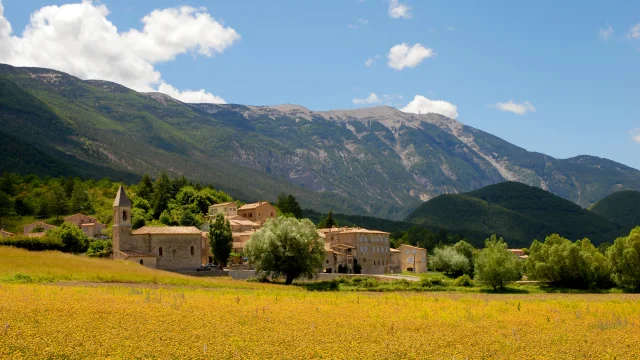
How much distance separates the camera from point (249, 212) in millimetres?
142000

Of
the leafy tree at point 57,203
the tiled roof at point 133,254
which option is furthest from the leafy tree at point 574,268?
the leafy tree at point 57,203

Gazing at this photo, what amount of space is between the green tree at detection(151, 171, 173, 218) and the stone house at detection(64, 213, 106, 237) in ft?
34.2

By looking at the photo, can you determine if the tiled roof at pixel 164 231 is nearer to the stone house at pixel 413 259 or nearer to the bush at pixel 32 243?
the bush at pixel 32 243

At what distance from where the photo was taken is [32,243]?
73375 millimetres

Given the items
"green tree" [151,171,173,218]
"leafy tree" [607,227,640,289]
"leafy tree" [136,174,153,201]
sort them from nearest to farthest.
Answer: "leafy tree" [607,227,640,289] < "green tree" [151,171,173,218] < "leafy tree" [136,174,153,201]

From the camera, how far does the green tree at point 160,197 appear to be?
417ft

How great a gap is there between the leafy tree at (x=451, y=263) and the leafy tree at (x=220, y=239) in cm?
4211

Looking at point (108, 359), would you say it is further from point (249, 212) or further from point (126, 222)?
point (249, 212)

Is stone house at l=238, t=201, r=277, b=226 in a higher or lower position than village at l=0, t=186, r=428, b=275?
higher

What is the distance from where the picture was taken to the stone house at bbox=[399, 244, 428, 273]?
134m

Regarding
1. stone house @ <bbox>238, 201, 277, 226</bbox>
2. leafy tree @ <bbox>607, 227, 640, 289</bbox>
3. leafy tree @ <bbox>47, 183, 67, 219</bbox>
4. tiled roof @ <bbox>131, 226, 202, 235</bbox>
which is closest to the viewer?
leafy tree @ <bbox>607, 227, 640, 289</bbox>

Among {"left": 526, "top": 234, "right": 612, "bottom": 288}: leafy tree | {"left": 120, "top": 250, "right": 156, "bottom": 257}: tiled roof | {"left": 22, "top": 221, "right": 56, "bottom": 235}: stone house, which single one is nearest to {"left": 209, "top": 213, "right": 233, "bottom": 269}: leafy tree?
{"left": 120, "top": 250, "right": 156, "bottom": 257}: tiled roof

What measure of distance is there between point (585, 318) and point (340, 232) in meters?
87.0

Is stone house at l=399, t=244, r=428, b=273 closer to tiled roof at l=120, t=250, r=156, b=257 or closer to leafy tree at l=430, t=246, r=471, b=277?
leafy tree at l=430, t=246, r=471, b=277
